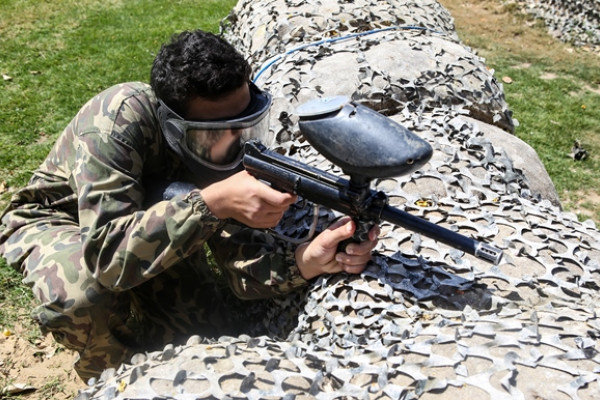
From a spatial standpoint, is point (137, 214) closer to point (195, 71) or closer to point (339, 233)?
point (195, 71)

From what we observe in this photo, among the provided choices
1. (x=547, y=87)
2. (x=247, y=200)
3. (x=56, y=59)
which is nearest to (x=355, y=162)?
(x=247, y=200)

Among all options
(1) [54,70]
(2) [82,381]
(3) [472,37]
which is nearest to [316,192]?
(2) [82,381]

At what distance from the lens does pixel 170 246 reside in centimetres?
247

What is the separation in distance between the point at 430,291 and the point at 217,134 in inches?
42.6

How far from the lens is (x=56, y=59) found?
7.39 m

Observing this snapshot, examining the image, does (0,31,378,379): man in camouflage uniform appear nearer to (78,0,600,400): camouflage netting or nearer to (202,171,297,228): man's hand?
(202,171,297,228): man's hand

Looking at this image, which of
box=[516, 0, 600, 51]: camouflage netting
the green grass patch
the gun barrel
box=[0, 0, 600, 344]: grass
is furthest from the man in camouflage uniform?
box=[516, 0, 600, 51]: camouflage netting

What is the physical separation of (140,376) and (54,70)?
6.05 m

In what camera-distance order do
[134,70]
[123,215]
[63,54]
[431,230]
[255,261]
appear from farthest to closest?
[63,54], [134,70], [255,261], [123,215], [431,230]

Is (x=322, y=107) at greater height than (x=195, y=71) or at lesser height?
greater

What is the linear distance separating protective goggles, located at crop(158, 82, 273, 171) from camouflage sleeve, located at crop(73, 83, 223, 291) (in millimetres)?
200

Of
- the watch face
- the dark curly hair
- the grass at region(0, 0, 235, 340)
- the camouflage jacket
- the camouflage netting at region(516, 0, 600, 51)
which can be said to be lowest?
the grass at region(0, 0, 235, 340)

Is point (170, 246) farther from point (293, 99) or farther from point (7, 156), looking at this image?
point (7, 156)

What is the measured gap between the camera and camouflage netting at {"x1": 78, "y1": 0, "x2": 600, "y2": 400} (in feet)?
6.03
